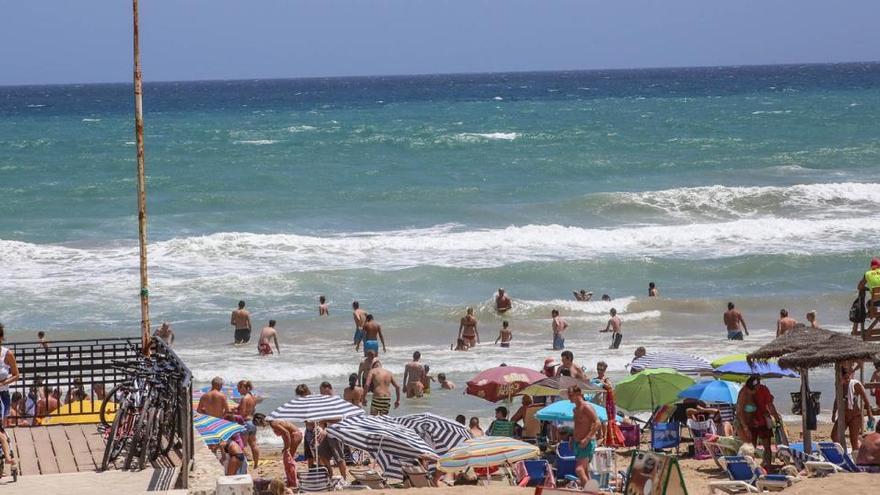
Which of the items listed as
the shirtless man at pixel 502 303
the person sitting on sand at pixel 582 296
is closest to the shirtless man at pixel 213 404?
the shirtless man at pixel 502 303

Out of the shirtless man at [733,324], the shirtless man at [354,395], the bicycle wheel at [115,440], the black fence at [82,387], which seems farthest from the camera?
the shirtless man at [733,324]

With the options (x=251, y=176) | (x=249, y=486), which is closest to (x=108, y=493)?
(x=249, y=486)

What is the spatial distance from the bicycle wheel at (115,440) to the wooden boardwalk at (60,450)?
12 cm

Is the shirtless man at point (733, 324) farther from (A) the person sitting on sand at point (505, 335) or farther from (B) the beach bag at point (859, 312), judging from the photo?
(B) the beach bag at point (859, 312)

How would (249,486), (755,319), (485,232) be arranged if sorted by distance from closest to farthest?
(249,486), (755,319), (485,232)

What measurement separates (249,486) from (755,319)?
704 inches

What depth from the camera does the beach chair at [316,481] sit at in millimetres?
12906

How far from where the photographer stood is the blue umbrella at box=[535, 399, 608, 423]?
14.6 m

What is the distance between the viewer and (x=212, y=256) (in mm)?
32344

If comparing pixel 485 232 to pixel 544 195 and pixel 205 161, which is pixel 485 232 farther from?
pixel 205 161

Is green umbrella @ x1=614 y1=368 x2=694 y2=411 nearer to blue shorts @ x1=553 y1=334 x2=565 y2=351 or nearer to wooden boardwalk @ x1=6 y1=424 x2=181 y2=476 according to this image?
wooden boardwalk @ x1=6 y1=424 x2=181 y2=476

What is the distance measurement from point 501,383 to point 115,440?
268 inches

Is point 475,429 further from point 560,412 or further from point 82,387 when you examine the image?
point 82,387

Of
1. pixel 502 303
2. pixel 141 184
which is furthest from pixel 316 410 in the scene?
pixel 502 303
